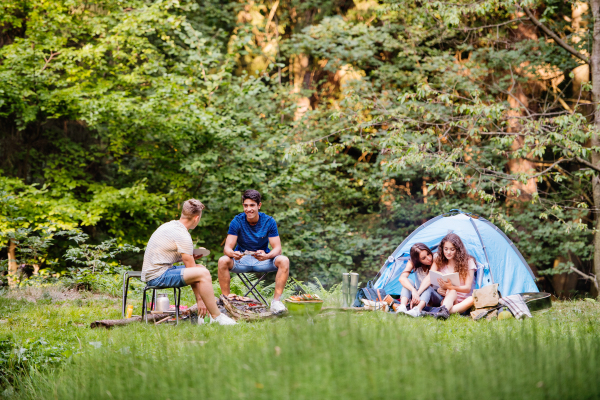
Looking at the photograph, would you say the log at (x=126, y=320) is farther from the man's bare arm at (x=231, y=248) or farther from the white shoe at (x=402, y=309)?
the white shoe at (x=402, y=309)

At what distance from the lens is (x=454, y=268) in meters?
4.95

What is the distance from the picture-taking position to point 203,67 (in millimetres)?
8180

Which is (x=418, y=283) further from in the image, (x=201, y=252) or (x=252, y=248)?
(x=201, y=252)

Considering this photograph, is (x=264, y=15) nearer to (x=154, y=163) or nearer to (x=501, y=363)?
(x=154, y=163)

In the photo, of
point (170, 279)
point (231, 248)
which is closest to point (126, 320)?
point (170, 279)

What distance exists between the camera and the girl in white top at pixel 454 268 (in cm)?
474

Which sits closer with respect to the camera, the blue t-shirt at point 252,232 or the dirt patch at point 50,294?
the blue t-shirt at point 252,232

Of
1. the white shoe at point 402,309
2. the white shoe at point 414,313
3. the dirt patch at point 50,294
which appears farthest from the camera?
the dirt patch at point 50,294

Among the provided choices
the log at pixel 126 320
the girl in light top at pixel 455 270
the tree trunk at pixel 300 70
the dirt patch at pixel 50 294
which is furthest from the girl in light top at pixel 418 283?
the tree trunk at pixel 300 70

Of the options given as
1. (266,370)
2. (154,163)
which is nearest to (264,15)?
(154,163)

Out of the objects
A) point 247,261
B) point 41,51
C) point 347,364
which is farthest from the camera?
point 41,51

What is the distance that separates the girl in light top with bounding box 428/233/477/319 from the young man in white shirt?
2.19 m

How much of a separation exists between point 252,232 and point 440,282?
198 centimetres

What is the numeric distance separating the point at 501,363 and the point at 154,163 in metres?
7.92
